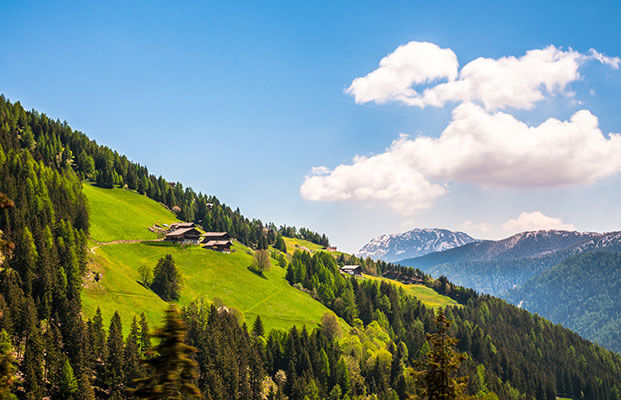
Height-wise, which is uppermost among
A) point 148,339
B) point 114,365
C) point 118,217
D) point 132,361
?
point 118,217

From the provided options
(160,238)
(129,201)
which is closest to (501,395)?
(160,238)

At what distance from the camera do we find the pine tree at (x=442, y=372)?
851 inches

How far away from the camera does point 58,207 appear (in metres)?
111

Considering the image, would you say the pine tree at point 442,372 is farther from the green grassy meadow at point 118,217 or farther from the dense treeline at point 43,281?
the green grassy meadow at point 118,217

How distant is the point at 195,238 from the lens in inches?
6491

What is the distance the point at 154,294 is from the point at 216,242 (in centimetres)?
5948

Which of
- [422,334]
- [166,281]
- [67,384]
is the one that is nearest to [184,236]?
[166,281]

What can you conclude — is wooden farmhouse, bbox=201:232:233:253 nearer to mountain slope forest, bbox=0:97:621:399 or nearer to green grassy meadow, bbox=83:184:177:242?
green grassy meadow, bbox=83:184:177:242

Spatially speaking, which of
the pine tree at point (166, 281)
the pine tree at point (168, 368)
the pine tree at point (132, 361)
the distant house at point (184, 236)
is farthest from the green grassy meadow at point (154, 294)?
the pine tree at point (168, 368)

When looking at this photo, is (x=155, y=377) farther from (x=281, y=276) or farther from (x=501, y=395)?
(x=501, y=395)

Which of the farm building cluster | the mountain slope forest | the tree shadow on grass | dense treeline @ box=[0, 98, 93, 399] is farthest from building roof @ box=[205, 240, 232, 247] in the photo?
dense treeline @ box=[0, 98, 93, 399]

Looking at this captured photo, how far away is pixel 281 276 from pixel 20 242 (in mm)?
107818

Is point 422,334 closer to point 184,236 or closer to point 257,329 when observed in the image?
point 257,329

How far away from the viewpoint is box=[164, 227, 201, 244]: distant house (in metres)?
159
